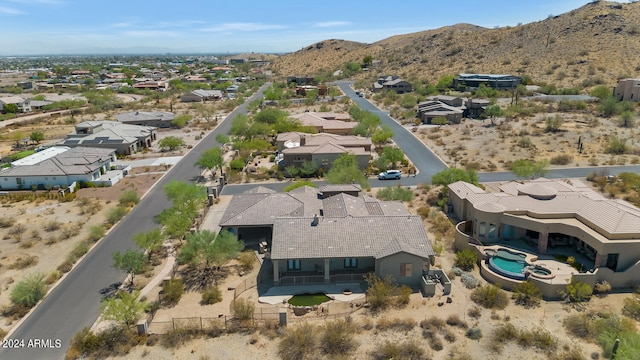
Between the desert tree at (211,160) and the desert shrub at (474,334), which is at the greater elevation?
the desert tree at (211,160)

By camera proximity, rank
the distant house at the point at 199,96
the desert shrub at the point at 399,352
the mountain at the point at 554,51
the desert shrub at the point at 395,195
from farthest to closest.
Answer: the distant house at the point at 199,96 < the mountain at the point at 554,51 < the desert shrub at the point at 395,195 < the desert shrub at the point at 399,352

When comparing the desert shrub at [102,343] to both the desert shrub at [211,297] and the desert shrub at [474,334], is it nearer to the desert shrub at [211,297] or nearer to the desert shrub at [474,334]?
the desert shrub at [211,297]

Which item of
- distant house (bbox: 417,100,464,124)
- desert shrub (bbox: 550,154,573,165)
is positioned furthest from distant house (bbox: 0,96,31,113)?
desert shrub (bbox: 550,154,573,165)

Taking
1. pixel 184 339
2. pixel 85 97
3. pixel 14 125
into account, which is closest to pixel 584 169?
pixel 184 339

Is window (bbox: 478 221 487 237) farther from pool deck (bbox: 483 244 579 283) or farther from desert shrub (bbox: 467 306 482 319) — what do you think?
desert shrub (bbox: 467 306 482 319)

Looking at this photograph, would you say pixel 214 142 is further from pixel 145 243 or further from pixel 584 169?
pixel 584 169

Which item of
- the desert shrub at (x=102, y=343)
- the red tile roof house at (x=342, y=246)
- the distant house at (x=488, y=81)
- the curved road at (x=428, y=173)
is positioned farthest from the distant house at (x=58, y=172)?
the distant house at (x=488, y=81)

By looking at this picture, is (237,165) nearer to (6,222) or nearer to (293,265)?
(6,222)
